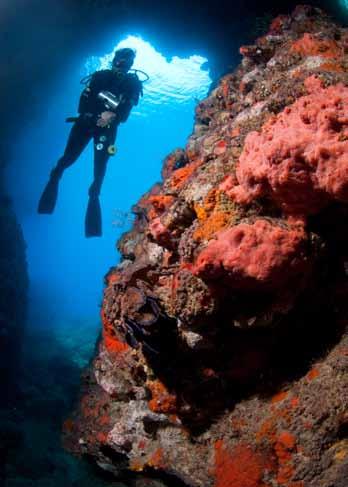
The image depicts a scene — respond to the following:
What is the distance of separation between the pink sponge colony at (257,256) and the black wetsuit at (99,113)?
7177 mm

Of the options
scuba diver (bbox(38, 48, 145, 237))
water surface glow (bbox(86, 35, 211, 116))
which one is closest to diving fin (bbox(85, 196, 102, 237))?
scuba diver (bbox(38, 48, 145, 237))

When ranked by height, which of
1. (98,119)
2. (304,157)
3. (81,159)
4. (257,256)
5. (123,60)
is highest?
Answer: (81,159)

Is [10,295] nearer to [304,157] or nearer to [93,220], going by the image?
[93,220]

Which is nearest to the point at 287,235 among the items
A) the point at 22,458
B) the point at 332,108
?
the point at 332,108

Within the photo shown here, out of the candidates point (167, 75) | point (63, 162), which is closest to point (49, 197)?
point (63, 162)

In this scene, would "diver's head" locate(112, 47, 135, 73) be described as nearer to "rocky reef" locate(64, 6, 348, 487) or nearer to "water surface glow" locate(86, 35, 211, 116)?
"rocky reef" locate(64, 6, 348, 487)

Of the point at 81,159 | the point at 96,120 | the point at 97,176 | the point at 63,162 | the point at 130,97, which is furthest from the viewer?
the point at 81,159

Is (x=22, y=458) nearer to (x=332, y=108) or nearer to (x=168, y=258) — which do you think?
(x=168, y=258)

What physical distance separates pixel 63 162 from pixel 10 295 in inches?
171

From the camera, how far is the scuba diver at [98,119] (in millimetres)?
9406

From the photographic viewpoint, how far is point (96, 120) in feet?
32.0

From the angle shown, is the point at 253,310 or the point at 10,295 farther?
the point at 10,295

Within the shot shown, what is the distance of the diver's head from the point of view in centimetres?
988

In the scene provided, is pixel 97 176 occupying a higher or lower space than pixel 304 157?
higher
